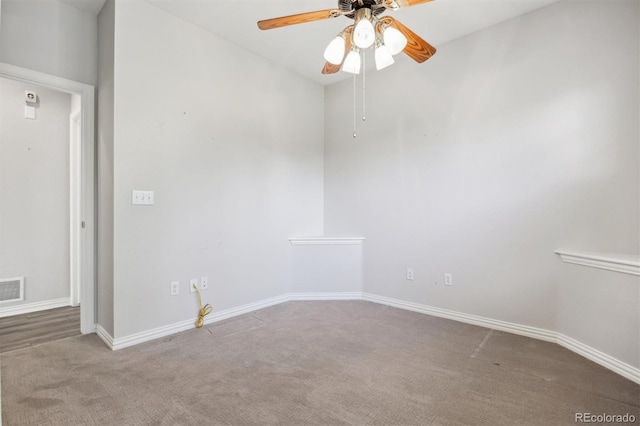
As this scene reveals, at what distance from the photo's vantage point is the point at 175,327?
2.76 metres

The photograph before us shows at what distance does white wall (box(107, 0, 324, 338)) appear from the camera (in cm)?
250

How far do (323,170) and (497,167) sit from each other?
209 cm

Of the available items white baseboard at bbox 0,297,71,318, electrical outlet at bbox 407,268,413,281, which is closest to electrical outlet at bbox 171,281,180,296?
white baseboard at bbox 0,297,71,318

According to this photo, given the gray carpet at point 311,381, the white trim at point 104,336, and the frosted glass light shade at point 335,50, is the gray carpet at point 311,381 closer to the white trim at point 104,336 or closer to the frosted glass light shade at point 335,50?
the white trim at point 104,336

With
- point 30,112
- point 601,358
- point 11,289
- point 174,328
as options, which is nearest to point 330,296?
point 174,328

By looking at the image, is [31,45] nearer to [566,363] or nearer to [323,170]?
[323,170]

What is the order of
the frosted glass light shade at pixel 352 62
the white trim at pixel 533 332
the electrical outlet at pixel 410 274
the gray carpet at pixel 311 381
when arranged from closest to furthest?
the gray carpet at pixel 311 381 → the frosted glass light shade at pixel 352 62 → the white trim at pixel 533 332 → the electrical outlet at pixel 410 274

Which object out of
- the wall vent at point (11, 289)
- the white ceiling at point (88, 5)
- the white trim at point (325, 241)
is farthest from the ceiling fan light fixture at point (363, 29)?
the wall vent at point (11, 289)

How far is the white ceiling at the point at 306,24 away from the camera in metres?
2.58

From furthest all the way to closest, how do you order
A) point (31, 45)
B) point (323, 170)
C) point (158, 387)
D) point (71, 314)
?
point (323, 170), point (71, 314), point (31, 45), point (158, 387)

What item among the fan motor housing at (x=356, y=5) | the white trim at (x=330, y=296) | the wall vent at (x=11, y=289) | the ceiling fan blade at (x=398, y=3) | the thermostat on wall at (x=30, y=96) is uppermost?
the thermostat on wall at (x=30, y=96)

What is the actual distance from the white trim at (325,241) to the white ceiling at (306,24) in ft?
6.88

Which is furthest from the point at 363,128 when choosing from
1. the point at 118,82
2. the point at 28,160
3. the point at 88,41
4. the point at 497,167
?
the point at 28,160

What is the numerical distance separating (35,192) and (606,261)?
206 inches
